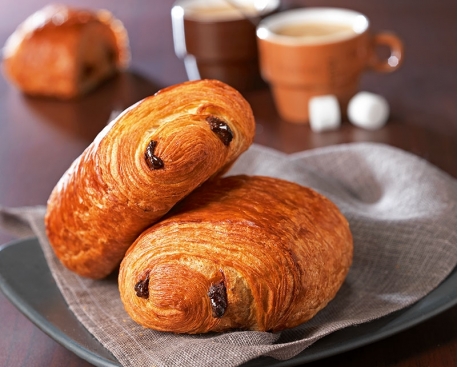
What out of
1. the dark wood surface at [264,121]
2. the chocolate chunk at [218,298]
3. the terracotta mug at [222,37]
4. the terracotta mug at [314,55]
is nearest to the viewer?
the chocolate chunk at [218,298]

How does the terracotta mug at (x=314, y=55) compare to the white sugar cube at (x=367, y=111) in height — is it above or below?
above

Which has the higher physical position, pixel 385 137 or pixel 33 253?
pixel 33 253

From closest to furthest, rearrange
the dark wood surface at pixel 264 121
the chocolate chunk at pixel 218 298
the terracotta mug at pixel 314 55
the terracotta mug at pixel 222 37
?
the chocolate chunk at pixel 218 298 → the dark wood surface at pixel 264 121 → the terracotta mug at pixel 314 55 → the terracotta mug at pixel 222 37

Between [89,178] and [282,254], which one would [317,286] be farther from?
[89,178]

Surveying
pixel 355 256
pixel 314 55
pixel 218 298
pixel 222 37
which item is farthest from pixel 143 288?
pixel 222 37

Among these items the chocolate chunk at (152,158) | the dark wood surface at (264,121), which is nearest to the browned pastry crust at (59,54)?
the dark wood surface at (264,121)

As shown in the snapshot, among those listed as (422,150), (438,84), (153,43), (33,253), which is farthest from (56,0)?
(33,253)

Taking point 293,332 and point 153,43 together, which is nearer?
point 293,332

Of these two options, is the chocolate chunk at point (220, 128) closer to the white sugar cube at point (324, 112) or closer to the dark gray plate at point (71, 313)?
the dark gray plate at point (71, 313)

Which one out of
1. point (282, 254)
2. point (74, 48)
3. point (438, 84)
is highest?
point (282, 254)
